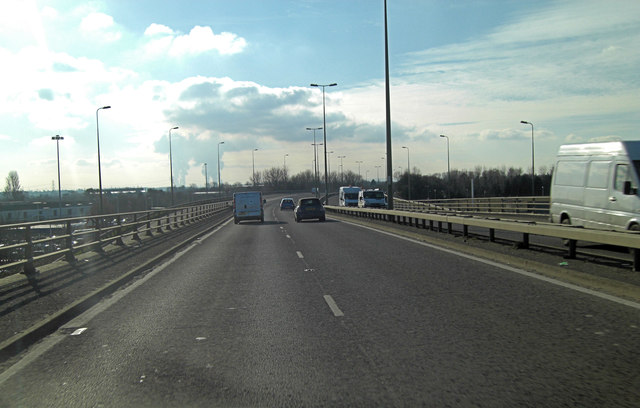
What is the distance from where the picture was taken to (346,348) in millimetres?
6363

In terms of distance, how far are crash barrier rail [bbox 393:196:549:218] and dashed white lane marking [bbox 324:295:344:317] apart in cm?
2611

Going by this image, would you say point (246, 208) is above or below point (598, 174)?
below

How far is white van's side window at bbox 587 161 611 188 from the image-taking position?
14.6 metres

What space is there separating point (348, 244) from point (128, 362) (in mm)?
14495

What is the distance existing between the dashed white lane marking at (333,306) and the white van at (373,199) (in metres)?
41.3

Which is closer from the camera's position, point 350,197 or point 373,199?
point 373,199

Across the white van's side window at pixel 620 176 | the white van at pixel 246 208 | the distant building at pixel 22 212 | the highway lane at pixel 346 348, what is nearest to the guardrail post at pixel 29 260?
the highway lane at pixel 346 348

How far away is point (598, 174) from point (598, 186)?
1.14ft

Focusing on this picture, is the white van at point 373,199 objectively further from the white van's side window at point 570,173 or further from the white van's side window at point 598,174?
the white van's side window at point 598,174

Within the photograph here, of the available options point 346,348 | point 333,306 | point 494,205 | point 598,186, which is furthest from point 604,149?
point 494,205

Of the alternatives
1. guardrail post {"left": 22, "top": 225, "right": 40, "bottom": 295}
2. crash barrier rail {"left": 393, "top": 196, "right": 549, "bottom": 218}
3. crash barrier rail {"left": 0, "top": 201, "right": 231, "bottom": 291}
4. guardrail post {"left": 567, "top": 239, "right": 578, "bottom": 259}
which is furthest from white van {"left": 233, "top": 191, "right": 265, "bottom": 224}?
guardrail post {"left": 567, "top": 239, "right": 578, "bottom": 259}

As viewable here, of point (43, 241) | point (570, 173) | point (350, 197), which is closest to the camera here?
point (43, 241)

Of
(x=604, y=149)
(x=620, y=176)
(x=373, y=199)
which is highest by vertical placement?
(x=604, y=149)

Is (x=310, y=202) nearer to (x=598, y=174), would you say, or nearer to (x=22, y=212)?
(x=22, y=212)
